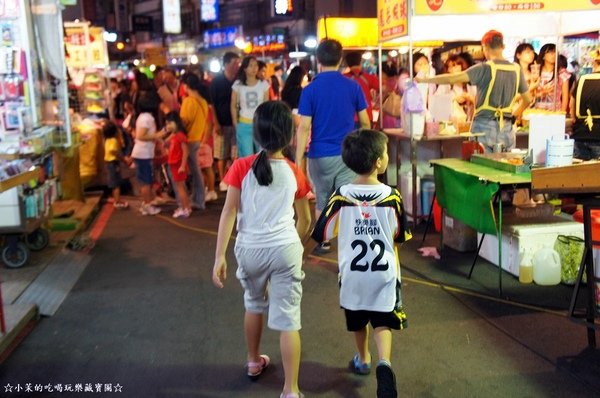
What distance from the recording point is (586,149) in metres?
7.08

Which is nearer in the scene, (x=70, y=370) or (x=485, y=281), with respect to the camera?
(x=70, y=370)

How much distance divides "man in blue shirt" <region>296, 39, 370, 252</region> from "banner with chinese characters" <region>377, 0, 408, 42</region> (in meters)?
1.65

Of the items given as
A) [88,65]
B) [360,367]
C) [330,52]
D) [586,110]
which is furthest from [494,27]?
[88,65]

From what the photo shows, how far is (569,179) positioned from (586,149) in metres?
3.70

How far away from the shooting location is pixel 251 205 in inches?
144

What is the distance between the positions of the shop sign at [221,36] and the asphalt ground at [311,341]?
121ft

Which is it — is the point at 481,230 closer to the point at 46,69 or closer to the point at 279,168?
the point at 279,168

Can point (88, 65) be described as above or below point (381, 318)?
above

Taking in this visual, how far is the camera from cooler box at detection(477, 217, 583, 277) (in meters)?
5.83

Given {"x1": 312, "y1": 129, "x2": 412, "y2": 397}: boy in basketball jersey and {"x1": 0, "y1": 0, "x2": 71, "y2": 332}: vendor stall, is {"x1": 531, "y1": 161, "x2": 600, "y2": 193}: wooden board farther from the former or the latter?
{"x1": 0, "y1": 0, "x2": 71, "y2": 332}: vendor stall

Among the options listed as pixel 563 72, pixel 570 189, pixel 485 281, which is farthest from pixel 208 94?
pixel 570 189

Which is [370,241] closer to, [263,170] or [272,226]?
[272,226]

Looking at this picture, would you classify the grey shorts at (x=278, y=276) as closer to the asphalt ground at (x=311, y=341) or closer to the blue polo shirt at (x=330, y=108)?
the asphalt ground at (x=311, y=341)

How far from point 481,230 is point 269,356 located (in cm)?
226
